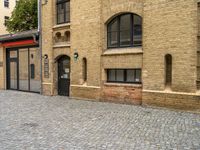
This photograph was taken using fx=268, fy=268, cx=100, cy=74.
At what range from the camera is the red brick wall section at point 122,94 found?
11.5 metres

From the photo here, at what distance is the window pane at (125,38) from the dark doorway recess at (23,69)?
6.92 m

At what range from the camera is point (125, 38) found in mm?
12211

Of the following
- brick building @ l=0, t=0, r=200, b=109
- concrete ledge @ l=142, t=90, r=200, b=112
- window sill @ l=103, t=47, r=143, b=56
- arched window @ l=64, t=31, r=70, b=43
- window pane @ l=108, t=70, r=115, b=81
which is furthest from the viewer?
arched window @ l=64, t=31, r=70, b=43

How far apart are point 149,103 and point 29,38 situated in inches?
381

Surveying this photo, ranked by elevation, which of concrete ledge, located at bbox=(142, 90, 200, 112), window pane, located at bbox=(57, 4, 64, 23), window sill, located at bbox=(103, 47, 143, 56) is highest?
window pane, located at bbox=(57, 4, 64, 23)

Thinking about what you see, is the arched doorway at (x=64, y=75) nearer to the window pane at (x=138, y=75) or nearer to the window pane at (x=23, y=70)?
the window pane at (x=23, y=70)

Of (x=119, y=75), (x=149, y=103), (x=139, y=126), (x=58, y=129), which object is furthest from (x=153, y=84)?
(x=58, y=129)

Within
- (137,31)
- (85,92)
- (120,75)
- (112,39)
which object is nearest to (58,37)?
(85,92)

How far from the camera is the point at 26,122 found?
8844mm

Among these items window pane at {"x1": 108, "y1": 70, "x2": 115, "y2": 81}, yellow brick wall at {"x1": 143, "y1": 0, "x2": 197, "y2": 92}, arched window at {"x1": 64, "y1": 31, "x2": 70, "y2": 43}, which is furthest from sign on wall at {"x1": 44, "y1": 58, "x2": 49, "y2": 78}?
yellow brick wall at {"x1": 143, "y1": 0, "x2": 197, "y2": 92}

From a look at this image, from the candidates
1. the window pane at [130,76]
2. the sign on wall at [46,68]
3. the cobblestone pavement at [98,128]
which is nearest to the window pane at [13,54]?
the sign on wall at [46,68]

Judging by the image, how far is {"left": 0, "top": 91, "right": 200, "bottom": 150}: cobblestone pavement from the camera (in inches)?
250

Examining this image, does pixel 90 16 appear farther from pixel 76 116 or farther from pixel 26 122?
pixel 26 122

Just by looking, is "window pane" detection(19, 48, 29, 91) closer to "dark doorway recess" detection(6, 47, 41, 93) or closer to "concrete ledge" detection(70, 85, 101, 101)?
"dark doorway recess" detection(6, 47, 41, 93)
